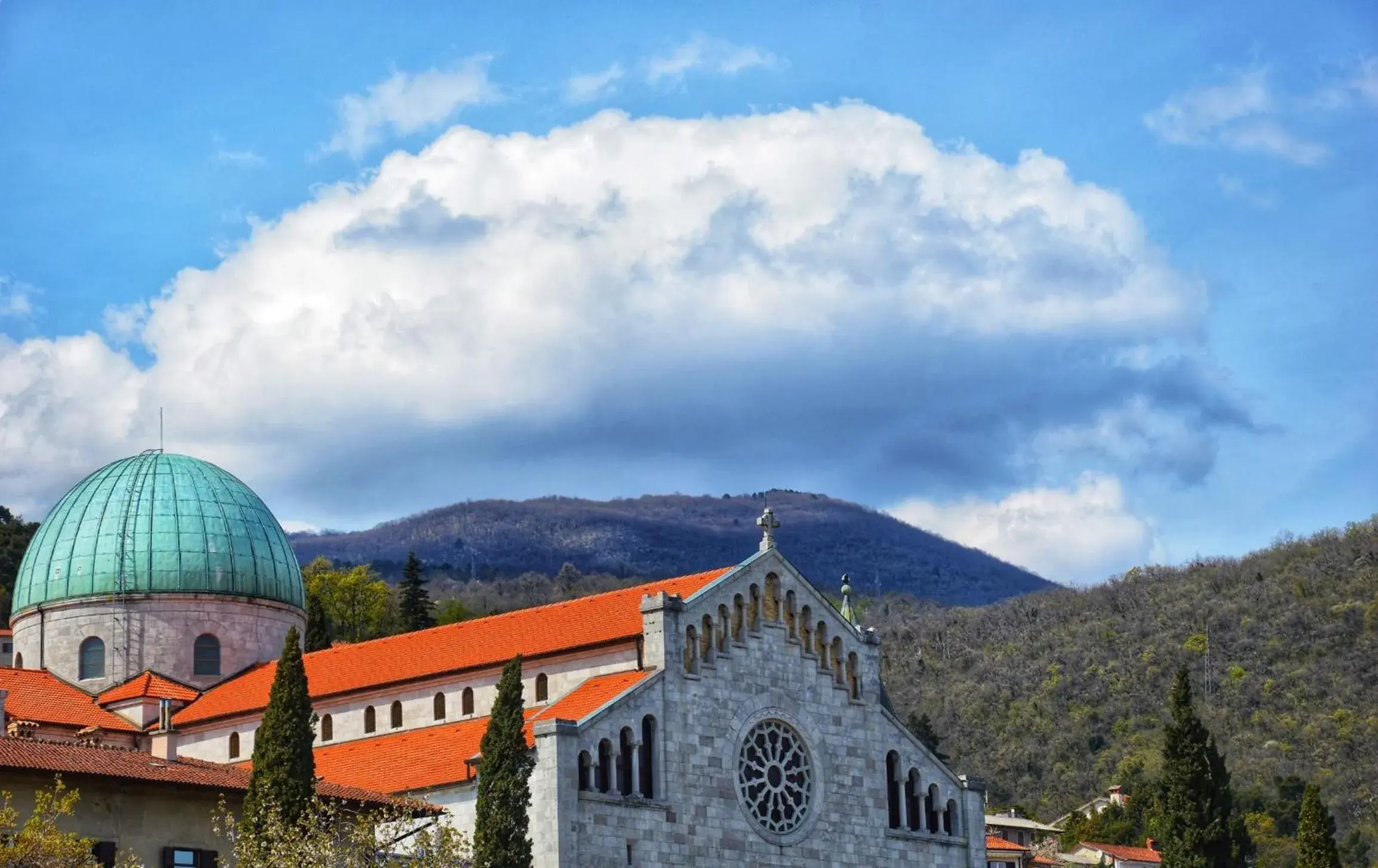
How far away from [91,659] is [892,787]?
101 feet

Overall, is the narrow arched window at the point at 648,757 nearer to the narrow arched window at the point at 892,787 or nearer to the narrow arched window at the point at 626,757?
the narrow arched window at the point at 626,757

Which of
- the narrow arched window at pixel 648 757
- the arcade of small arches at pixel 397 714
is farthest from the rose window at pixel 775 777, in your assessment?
the arcade of small arches at pixel 397 714

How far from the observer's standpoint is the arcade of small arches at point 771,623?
62469 mm

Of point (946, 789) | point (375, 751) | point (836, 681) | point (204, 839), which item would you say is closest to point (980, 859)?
point (946, 789)

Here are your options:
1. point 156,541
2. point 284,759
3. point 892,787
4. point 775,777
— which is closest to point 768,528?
point 775,777

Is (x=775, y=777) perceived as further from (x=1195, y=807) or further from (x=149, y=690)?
(x=149, y=690)

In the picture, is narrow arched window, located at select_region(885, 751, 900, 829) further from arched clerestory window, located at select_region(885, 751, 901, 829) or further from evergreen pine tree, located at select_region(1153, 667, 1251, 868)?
evergreen pine tree, located at select_region(1153, 667, 1251, 868)

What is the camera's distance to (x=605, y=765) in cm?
5875

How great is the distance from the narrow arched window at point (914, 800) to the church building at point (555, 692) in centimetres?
8

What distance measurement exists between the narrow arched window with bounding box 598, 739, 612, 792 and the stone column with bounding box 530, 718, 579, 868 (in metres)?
1.22

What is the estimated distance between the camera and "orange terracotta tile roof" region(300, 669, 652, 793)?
60438 millimetres

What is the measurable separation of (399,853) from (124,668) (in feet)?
85.8

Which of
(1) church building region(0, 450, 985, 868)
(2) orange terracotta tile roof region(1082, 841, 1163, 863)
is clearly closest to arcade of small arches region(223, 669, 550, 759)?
(1) church building region(0, 450, 985, 868)

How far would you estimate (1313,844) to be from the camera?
7194cm
